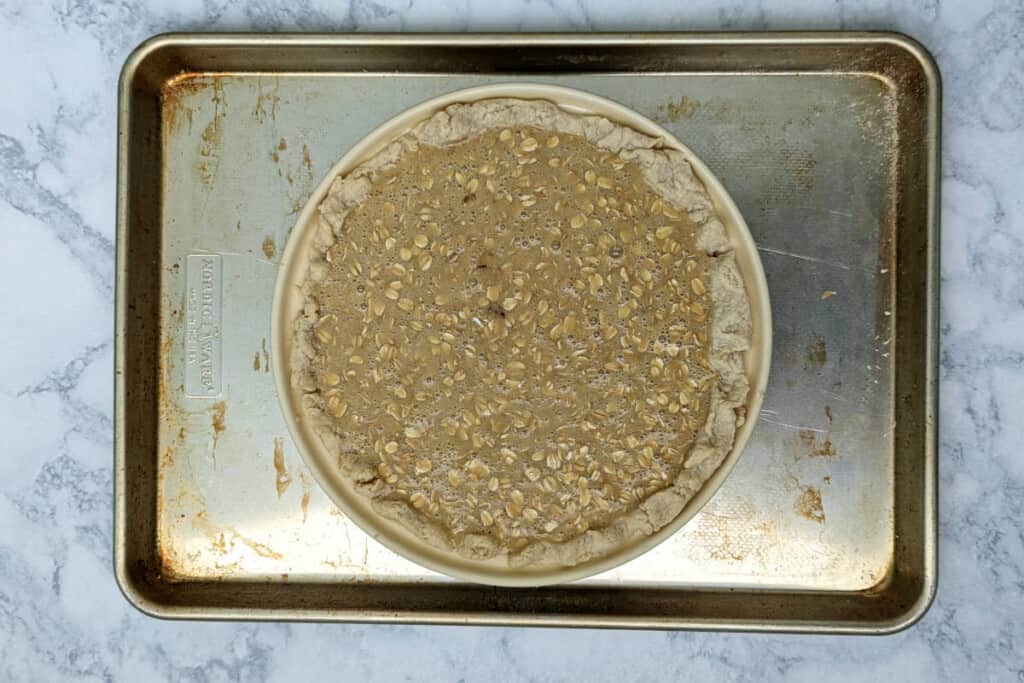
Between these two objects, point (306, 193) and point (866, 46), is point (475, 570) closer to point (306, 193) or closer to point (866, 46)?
point (306, 193)

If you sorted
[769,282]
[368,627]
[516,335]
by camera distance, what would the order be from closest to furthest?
1. [516,335]
2. [769,282]
3. [368,627]

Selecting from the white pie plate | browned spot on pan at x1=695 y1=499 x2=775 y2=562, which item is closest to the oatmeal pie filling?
the white pie plate

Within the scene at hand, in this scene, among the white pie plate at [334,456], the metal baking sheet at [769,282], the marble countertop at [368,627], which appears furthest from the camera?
the marble countertop at [368,627]

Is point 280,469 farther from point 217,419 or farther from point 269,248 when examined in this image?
point 269,248

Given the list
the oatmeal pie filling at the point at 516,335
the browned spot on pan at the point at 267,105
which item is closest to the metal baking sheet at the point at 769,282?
the browned spot on pan at the point at 267,105

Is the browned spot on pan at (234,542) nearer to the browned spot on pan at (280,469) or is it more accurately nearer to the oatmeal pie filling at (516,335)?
the browned spot on pan at (280,469)

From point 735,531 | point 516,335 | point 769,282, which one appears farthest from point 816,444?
point 516,335
